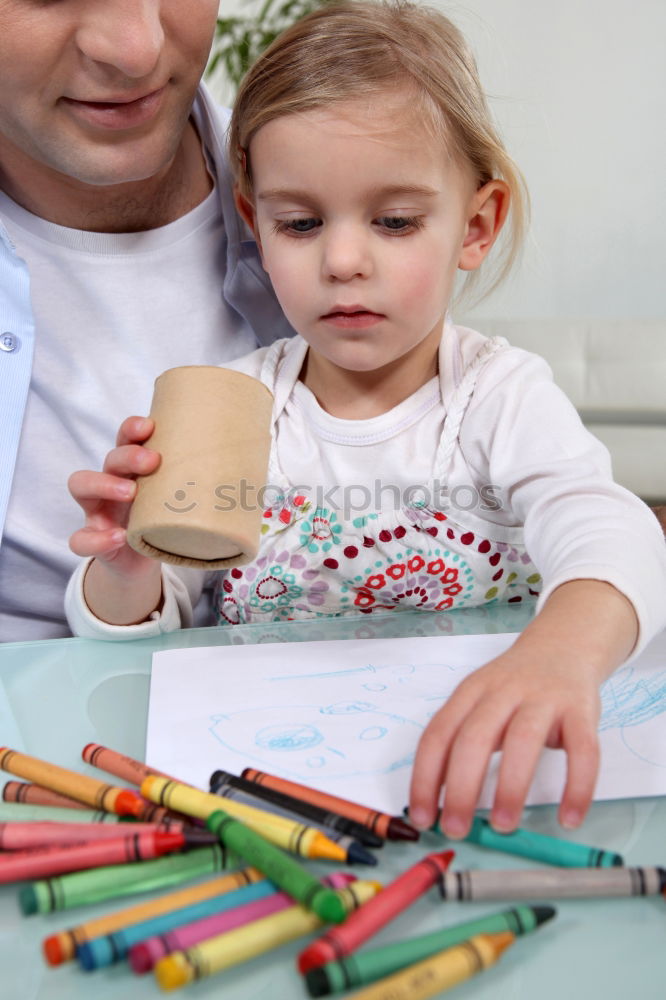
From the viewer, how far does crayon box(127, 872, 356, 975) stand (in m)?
0.43

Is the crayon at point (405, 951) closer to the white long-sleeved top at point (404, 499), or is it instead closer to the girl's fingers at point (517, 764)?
the girl's fingers at point (517, 764)

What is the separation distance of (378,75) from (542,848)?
0.65 m

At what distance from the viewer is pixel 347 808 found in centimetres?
53

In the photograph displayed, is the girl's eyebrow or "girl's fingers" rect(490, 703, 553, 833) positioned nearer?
"girl's fingers" rect(490, 703, 553, 833)

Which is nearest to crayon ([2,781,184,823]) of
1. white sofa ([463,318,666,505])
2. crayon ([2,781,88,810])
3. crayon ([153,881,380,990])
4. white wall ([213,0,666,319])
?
crayon ([2,781,88,810])

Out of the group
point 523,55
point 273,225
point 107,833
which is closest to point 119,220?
point 273,225

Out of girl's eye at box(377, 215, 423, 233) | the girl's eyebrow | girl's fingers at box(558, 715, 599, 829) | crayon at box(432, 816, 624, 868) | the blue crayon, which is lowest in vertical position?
the blue crayon

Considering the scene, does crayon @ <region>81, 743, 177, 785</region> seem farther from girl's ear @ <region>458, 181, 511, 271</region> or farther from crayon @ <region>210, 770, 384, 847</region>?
girl's ear @ <region>458, 181, 511, 271</region>

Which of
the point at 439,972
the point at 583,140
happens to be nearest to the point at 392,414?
the point at 439,972

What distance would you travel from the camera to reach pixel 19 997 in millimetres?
434

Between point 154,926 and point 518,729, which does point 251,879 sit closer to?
point 154,926

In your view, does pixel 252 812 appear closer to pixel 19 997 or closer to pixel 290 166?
pixel 19 997

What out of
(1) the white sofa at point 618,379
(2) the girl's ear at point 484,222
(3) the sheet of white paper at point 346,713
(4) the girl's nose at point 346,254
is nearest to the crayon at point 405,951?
(3) the sheet of white paper at point 346,713

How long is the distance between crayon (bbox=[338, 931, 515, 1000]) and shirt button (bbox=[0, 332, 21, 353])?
2.59 feet
